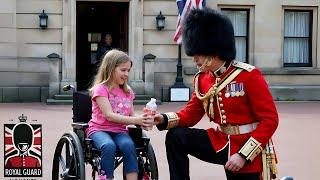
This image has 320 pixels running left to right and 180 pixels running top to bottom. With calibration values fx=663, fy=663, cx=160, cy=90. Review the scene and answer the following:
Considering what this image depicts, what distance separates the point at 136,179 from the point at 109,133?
1.79ft

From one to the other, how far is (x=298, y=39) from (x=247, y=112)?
16948 mm

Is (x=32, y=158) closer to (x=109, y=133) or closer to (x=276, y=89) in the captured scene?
(x=109, y=133)

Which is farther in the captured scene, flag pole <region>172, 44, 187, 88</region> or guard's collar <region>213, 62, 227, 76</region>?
flag pole <region>172, 44, 187, 88</region>

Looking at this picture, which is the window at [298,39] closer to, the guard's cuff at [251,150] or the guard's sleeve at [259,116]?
the guard's sleeve at [259,116]

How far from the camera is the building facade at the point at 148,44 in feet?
62.0

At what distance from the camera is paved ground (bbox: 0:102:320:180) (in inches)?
334

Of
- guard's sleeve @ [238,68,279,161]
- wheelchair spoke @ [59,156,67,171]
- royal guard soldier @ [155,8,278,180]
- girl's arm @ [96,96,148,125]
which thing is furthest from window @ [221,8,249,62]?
guard's sleeve @ [238,68,279,161]

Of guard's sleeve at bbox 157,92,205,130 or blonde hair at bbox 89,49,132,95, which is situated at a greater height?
blonde hair at bbox 89,49,132,95

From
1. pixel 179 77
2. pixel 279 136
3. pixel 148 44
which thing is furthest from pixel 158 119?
pixel 148 44

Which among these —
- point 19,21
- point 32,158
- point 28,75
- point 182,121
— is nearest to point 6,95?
point 28,75

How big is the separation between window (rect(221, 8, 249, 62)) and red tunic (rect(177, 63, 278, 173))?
1587 centimetres

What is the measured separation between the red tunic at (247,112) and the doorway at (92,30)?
1528 centimetres

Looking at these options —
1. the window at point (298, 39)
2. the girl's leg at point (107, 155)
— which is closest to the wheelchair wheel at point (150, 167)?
the girl's leg at point (107, 155)

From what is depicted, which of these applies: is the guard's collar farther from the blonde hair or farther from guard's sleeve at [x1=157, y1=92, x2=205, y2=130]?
the blonde hair
